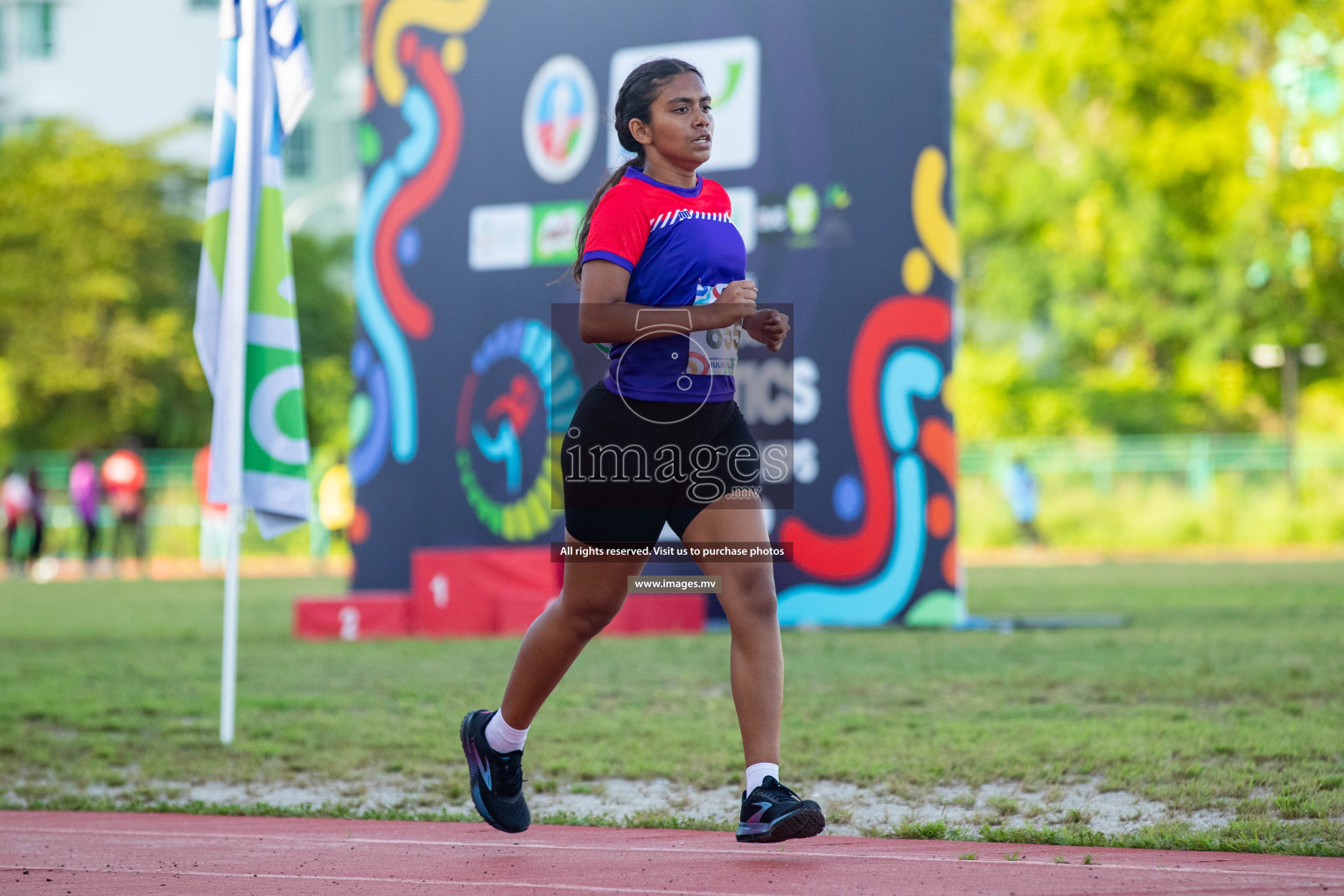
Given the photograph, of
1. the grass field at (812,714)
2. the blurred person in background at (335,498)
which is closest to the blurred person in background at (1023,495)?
the blurred person in background at (335,498)

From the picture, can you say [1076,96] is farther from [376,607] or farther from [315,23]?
[315,23]

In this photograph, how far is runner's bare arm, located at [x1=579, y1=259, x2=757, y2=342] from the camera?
366 cm

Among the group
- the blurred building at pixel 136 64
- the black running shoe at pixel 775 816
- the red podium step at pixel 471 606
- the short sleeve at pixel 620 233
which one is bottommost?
the red podium step at pixel 471 606

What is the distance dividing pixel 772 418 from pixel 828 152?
A: 206cm

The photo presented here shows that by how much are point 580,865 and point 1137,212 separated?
105 feet

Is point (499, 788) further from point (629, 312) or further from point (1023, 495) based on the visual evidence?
point (1023, 495)

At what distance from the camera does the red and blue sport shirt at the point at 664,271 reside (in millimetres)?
3750

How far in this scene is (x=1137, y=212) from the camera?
33.3 meters

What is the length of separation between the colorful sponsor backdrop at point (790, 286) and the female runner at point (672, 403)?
684 centimetres

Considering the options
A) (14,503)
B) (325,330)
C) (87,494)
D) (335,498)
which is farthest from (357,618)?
(325,330)

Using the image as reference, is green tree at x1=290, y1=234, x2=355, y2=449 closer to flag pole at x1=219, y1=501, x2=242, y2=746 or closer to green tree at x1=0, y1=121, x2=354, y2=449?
green tree at x1=0, y1=121, x2=354, y2=449

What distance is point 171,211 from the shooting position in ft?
130

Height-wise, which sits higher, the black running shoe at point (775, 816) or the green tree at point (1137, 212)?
the green tree at point (1137, 212)

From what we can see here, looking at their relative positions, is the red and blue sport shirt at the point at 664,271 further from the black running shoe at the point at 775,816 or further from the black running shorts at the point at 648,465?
the black running shoe at the point at 775,816
